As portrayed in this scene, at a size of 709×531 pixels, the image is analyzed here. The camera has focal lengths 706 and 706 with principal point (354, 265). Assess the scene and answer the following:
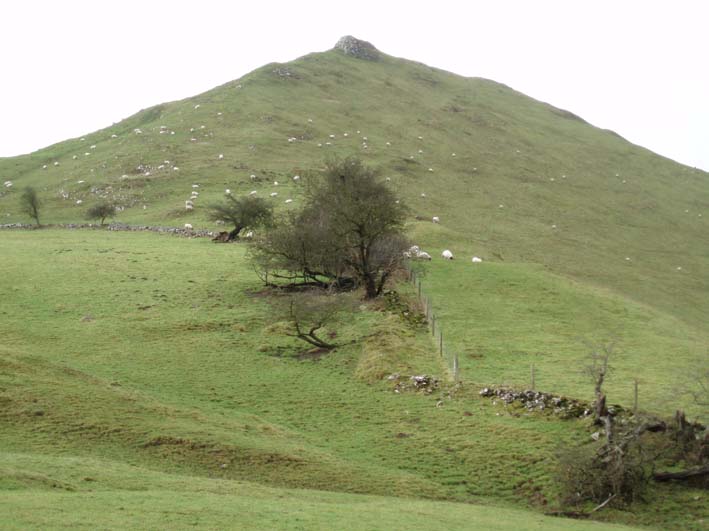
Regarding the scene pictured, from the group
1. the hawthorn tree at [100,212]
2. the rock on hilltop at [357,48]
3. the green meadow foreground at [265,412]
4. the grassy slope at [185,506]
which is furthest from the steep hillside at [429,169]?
the grassy slope at [185,506]

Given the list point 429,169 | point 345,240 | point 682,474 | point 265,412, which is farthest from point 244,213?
point 682,474

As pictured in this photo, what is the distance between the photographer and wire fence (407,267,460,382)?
3161 cm

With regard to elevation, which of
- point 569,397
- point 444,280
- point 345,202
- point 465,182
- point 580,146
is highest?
point 580,146

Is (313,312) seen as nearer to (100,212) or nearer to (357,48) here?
(100,212)

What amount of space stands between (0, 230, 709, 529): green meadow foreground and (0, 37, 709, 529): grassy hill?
0.38 feet

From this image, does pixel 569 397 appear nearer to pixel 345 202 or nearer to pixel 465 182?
pixel 345 202

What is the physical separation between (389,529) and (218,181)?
219 ft

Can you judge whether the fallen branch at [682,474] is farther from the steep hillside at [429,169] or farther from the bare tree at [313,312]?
the steep hillside at [429,169]

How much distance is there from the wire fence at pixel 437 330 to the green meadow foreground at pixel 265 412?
1.75 ft

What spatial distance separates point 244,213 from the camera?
60.2 m

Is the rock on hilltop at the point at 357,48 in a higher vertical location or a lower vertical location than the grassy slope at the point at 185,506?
higher

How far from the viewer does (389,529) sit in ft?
53.4

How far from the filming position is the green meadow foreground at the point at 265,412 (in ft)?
59.3

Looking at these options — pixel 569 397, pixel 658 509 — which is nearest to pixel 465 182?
pixel 569 397
